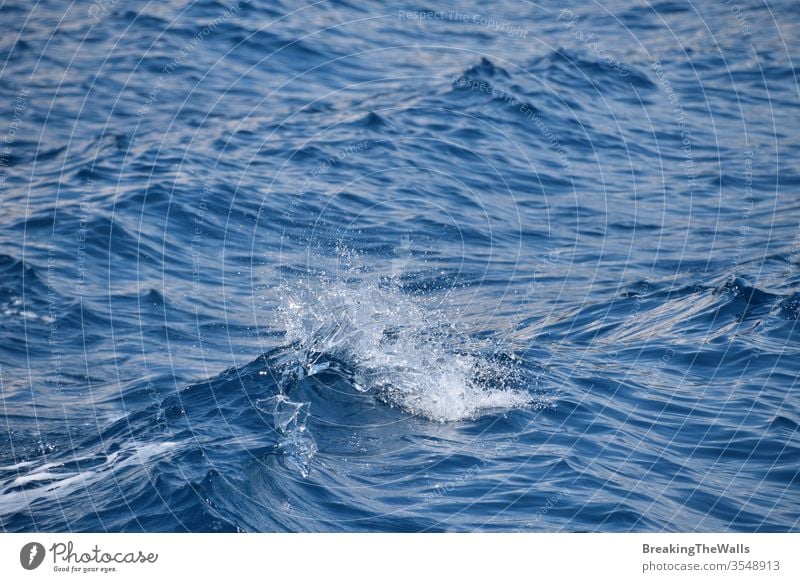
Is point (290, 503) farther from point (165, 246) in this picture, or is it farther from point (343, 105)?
point (343, 105)

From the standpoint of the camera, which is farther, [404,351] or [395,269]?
[395,269]

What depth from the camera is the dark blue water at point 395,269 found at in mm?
8492

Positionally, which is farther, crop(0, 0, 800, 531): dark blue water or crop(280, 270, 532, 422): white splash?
crop(280, 270, 532, 422): white splash

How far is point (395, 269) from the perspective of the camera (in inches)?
525

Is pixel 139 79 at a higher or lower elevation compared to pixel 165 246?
higher

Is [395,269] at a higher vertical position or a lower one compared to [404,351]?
lower

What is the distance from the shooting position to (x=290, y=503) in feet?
26.5

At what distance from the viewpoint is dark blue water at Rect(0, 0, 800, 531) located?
8.49 meters

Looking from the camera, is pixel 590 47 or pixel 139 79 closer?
pixel 139 79

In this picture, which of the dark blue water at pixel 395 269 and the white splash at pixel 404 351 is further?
the white splash at pixel 404 351

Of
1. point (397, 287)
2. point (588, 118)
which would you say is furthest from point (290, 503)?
point (588, 118)
